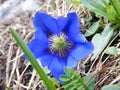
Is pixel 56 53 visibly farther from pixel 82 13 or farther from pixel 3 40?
pixel 3 40

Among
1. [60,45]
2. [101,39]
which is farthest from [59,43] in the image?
[101,39]

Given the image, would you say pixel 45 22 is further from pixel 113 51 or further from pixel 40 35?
pixel 113 51

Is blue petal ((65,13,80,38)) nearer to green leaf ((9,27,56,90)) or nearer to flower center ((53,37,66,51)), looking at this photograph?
flower center ((53,37,66,51))

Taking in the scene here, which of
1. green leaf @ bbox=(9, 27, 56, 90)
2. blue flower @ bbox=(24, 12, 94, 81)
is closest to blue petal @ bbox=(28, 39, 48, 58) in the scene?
blue flower @ bbox=(24, 12, 94, 81)

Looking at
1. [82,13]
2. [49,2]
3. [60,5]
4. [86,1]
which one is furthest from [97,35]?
[49,2]

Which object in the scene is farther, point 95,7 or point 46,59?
point 95,7

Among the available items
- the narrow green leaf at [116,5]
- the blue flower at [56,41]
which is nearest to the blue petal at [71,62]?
the blue flower at [56,41]

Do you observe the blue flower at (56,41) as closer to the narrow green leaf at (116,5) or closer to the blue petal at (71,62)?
the blue petal at (71,62)
